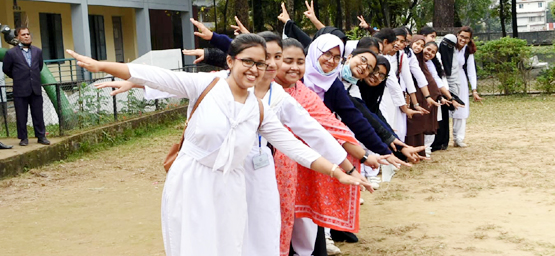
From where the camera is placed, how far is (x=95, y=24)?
1966 cm

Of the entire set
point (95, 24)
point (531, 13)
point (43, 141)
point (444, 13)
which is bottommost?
point (43, 141)

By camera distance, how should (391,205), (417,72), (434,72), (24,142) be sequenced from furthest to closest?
(24,142) < (434,72) < (417,72) < (391,205)

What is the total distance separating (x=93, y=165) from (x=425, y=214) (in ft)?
15.4

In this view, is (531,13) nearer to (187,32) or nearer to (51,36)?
(187,32)

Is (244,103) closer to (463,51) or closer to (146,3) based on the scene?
(463,51)

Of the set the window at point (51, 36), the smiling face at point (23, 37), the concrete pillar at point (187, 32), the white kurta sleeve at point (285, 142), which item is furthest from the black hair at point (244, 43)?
the concrete pillar at point (187, 32)

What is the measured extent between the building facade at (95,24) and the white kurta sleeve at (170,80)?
41.1ft

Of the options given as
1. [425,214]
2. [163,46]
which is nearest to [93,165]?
[425,214]

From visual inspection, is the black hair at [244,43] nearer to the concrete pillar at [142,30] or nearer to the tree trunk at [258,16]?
the concrete pillar at [142,30]

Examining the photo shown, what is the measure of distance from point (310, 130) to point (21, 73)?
21.2ft

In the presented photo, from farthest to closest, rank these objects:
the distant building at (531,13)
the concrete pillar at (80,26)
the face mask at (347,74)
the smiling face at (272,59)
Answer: the distant building at (531,13) → the concrete pillar at (80,26) → the face mask at (347,74) → the smiling face at (272,59)

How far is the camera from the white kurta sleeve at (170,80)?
315 cm

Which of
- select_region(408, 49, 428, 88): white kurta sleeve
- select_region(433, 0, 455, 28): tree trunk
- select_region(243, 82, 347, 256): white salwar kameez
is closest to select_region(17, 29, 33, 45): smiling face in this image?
select_region(408, 49, 428, 88): white kurta sleeve

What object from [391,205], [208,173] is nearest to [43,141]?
[391,205]
